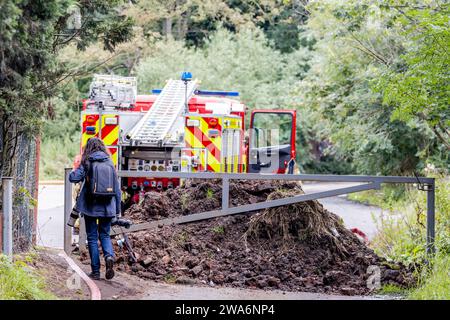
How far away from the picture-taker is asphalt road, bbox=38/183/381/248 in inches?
577

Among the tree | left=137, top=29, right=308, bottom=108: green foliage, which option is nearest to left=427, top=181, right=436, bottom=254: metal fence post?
the tree

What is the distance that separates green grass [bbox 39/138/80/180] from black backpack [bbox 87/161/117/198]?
74.2 feet

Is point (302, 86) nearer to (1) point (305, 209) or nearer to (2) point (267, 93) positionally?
(1) point (305, 209)

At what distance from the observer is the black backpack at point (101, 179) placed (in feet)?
32.5

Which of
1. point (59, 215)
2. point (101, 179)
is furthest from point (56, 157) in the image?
point (101, 179)

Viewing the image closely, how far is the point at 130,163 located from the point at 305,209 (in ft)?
14.3

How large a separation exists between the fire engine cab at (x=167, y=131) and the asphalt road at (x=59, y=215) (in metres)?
1.74

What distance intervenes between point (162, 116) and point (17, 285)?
7.87 meters

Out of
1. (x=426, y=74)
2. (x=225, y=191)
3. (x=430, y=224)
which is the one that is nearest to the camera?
(x=426, y=74)

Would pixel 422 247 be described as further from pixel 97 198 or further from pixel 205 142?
pixel 205 142

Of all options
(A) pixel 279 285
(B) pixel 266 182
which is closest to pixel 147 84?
(B) pixel 266 182

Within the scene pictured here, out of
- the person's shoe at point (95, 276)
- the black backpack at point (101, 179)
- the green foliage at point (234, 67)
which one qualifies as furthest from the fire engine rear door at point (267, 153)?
the green foliage at point (234, 67)

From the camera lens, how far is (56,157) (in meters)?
34.5

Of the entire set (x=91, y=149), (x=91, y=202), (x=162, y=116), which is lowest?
(x=91, y=202)
